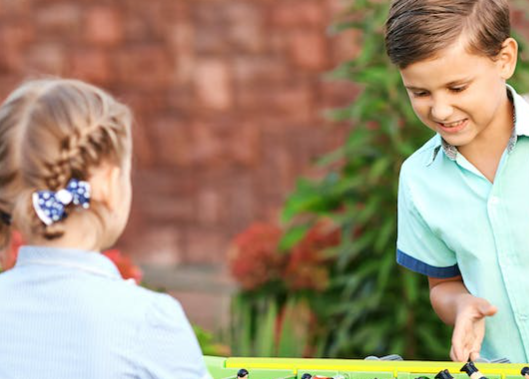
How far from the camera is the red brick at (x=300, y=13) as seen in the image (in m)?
6.24

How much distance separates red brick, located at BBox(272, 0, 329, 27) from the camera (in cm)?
624

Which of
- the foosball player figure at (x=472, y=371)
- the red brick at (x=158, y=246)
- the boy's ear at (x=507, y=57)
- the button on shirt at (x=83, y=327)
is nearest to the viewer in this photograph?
Result: the button on shirt at (x=83, y=327)

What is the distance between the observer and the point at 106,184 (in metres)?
2.04

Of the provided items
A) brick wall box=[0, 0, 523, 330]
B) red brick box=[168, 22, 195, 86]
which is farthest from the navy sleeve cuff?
red brick box=[168, 22, 195, 86]

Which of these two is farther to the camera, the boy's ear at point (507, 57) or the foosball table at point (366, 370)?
the boy's ear at point (507, 57)

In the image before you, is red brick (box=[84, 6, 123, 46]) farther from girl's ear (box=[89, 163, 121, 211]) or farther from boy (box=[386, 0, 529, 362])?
girl's ear (box=[89, 163, 121, 211])

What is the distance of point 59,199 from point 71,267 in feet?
0.49

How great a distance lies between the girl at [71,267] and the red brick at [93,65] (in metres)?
4.59

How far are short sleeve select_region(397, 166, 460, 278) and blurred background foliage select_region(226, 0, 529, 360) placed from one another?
176cm

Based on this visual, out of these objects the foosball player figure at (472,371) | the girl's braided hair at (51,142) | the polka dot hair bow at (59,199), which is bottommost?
the foosball player figure at (472,371)

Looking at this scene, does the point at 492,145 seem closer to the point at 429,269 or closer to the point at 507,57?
the point at 507,57

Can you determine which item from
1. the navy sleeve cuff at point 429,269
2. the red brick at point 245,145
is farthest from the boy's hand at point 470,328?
the red brick at point 245,145

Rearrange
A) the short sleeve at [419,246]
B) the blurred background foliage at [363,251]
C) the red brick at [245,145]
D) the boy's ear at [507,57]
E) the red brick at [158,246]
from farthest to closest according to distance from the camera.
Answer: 1. the red brick at [158,246]
2. the red brick at [245,145]
3. the blurred background foliage at [363,251]
4. the short sleeve at [419,246]
5. the boy's ear at [507,57]

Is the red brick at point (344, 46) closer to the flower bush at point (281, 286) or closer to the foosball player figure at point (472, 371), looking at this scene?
the flower bush at point (281, 286)
